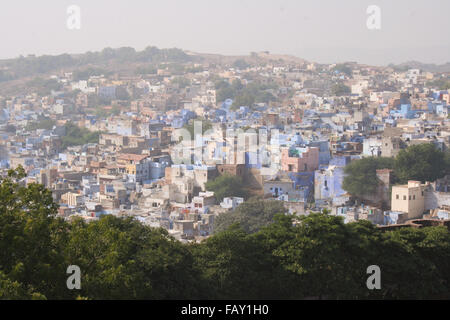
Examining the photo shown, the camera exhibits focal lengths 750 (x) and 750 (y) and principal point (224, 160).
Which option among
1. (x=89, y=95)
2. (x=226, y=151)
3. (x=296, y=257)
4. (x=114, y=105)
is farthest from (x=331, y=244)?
(x=89, y=95)

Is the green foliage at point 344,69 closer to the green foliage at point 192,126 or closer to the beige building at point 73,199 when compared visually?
the green foliage at point 192,126

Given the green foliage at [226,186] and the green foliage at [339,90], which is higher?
the green foliage at [339,90]

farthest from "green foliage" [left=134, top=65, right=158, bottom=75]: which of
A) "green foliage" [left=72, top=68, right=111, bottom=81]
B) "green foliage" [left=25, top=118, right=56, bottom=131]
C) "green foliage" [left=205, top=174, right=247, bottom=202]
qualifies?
"green foliage" [left=205, top=174, right=247, bottom=202]

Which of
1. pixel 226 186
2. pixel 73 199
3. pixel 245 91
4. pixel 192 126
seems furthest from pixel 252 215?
pixel 245 91

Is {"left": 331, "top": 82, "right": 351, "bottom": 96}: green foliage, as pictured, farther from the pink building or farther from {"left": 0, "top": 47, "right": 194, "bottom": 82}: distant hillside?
{"left": 0, "top": 47, "right": 194, "bottom": 82}: distant hillside

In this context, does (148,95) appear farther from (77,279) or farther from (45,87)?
(77,279)

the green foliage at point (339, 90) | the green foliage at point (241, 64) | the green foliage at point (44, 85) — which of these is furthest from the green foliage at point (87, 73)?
the green foliage at point (339, 90)

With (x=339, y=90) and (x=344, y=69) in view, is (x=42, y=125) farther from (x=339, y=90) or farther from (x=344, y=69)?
(x=344, y=69)
